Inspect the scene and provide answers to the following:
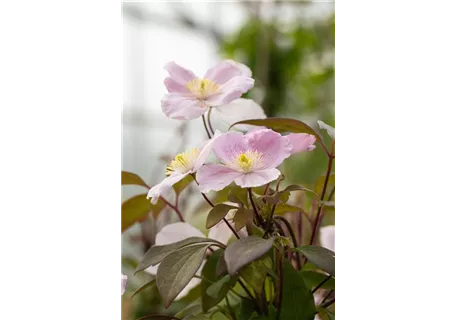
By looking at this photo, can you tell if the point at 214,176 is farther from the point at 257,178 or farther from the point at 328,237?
the point at 328,237

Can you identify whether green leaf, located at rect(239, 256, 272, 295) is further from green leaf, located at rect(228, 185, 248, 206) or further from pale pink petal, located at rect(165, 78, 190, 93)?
pale pink petal, located at rect(165, 78, 190, 93)

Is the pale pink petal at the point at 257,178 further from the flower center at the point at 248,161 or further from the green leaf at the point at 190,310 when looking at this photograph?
the green leaf at the point at 190,310

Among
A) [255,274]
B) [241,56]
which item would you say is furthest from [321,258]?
[241,56]

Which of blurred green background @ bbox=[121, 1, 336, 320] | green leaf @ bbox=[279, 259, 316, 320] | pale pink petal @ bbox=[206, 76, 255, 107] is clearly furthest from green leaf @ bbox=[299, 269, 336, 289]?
blurred green background @ bbox=[121, 1, 336, 320]
